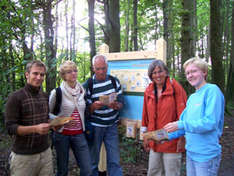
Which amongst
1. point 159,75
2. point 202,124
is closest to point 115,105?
point 159,75

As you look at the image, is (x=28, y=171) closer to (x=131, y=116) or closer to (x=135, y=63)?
(x=131, y=116)

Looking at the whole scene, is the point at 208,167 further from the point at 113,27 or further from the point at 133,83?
the point at 113,27

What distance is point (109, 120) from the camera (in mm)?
3367

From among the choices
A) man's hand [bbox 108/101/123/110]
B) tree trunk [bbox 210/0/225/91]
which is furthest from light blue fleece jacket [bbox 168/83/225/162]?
tree trunk [bbox 210/0/225/91]

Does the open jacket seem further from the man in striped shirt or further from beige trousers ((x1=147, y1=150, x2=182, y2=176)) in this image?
the man in striped shirt

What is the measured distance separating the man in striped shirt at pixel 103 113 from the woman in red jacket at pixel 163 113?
746mm

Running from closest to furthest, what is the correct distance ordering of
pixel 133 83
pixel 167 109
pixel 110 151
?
1. pixel 167 109
2. pixel 110 151
3. pixel 133 83

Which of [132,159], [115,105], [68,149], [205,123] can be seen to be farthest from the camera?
[132,159]

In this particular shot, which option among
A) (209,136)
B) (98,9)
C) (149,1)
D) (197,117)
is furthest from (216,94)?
(98,9)

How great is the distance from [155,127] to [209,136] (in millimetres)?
788

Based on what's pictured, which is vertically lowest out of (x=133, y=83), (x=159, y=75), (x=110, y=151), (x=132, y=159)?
(x=132, y=159)

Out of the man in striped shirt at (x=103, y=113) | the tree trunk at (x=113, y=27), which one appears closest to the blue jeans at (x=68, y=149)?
the man in striped shirt at (x=103, y=113)

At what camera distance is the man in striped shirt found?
3.33 m

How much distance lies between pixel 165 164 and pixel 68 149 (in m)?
→ 1.41
